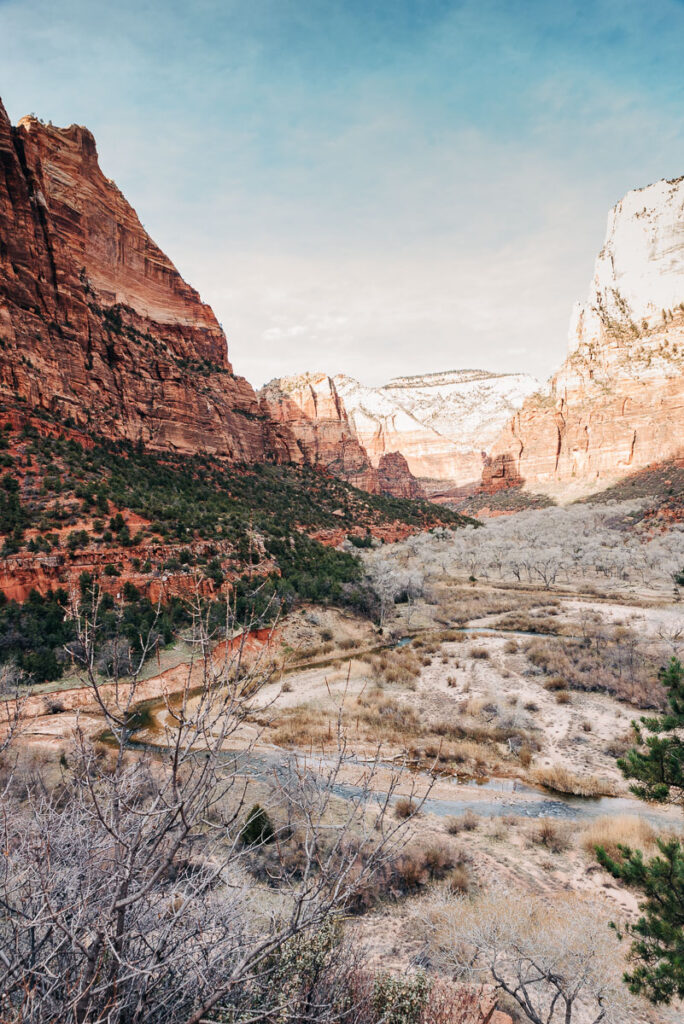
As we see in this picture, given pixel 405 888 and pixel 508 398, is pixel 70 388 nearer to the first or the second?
pixel 405 888

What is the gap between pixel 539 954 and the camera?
556 centimetres

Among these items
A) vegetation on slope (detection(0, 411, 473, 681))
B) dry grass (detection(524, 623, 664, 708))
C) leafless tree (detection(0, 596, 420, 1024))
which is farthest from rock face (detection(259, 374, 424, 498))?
leafless tree (detection(0, 596, 420, 1024))

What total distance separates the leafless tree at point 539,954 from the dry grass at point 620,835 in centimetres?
225

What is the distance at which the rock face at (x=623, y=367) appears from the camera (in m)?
81.3

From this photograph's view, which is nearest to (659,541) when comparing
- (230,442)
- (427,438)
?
(230,442)

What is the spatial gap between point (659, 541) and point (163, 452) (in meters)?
49.3

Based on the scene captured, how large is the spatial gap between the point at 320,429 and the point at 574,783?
274 feet

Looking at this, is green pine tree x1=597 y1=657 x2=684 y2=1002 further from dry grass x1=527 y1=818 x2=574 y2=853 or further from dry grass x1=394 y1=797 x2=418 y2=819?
dry grass x1=394 y1=797 x2=418 y2=819

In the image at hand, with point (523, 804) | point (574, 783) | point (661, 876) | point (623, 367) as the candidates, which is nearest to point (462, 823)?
point (523, 804)

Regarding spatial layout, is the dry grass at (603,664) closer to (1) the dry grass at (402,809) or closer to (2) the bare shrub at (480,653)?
(2) the bare shrub at (480,653)

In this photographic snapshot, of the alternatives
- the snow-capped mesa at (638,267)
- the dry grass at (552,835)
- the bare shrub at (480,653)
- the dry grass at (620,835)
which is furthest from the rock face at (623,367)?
the dry grass at (552,835)

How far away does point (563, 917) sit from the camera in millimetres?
7105

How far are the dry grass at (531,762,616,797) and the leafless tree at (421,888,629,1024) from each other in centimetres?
537

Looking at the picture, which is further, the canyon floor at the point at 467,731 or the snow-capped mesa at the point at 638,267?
the snow-capped mesa at the point at 638,267
